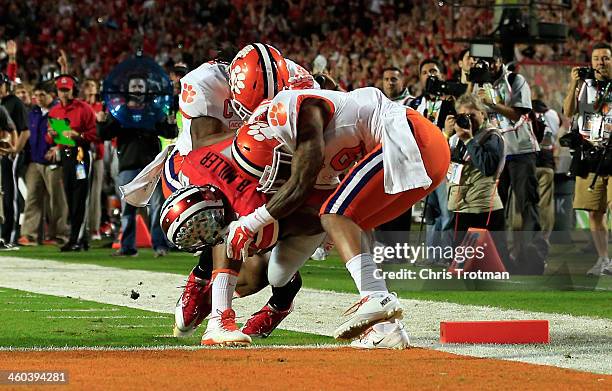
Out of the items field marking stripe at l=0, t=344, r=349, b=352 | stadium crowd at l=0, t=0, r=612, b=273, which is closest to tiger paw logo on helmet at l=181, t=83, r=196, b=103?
field marking stripe at l=0, t=344, r=349, b=352

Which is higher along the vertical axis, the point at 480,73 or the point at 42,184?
the point at 480,73

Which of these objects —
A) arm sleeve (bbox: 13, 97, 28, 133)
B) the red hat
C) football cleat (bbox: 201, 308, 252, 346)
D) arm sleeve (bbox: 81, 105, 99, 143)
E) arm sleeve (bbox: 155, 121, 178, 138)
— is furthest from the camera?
arm sleeve (bbox: 13, 97, 28, 133)

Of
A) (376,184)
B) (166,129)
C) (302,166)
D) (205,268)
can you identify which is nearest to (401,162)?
(376,184)

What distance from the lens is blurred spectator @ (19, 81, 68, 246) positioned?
17.2m

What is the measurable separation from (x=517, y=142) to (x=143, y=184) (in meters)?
6.67

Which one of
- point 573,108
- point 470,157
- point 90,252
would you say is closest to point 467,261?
point 470,157

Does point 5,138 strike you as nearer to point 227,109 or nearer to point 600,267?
point 600,267

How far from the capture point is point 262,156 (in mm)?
6961

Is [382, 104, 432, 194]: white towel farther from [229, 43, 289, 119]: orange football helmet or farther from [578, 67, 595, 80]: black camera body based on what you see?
[578, 67, 595, 80]: black camera body

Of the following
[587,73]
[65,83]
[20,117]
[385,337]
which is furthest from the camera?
[20,117]

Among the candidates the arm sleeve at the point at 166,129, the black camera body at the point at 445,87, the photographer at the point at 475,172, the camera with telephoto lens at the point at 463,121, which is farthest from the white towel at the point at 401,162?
the arm sleeve at the point at 166,129

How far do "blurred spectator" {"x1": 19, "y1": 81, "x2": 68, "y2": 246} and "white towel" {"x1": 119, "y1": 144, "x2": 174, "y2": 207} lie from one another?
359 inches

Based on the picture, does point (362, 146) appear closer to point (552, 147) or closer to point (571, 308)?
point (571, 308)

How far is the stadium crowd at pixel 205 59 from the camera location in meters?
13.6
